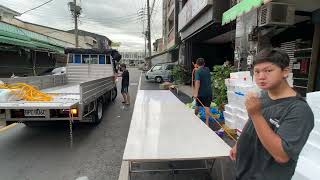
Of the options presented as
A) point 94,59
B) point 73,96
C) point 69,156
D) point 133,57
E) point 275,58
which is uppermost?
point 133,57

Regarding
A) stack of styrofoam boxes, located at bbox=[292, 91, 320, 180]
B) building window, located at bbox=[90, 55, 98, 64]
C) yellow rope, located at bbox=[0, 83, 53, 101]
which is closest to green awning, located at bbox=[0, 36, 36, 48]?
building window, located at bbox=[90, 55, 98, 64]

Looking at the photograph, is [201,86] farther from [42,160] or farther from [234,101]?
[42,160]

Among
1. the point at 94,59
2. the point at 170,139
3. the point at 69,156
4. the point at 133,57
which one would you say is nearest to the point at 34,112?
the point at 69,156

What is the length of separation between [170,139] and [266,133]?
2.02 m

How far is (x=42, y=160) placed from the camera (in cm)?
509

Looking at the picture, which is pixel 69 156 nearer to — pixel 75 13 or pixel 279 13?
pixel 279 13

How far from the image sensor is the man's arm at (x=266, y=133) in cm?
153

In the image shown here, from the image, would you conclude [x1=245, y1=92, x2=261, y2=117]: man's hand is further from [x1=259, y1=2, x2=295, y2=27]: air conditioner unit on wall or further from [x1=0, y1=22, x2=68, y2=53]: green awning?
[x1=0, y1=22, x2=68, y2=53]: green awning

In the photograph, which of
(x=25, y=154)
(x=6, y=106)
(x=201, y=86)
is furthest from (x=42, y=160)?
(x=201, y=86)

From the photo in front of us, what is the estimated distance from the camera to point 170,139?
3463 millimetres

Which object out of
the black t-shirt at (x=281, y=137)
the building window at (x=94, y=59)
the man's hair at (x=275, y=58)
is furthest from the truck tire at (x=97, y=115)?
the man's hair at (x=275, y=58)

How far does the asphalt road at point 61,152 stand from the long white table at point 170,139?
1.09 m

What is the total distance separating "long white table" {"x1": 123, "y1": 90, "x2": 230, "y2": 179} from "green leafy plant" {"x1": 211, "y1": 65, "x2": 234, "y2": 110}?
316 centimetres

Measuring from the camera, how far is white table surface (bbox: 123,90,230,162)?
2852 mm
